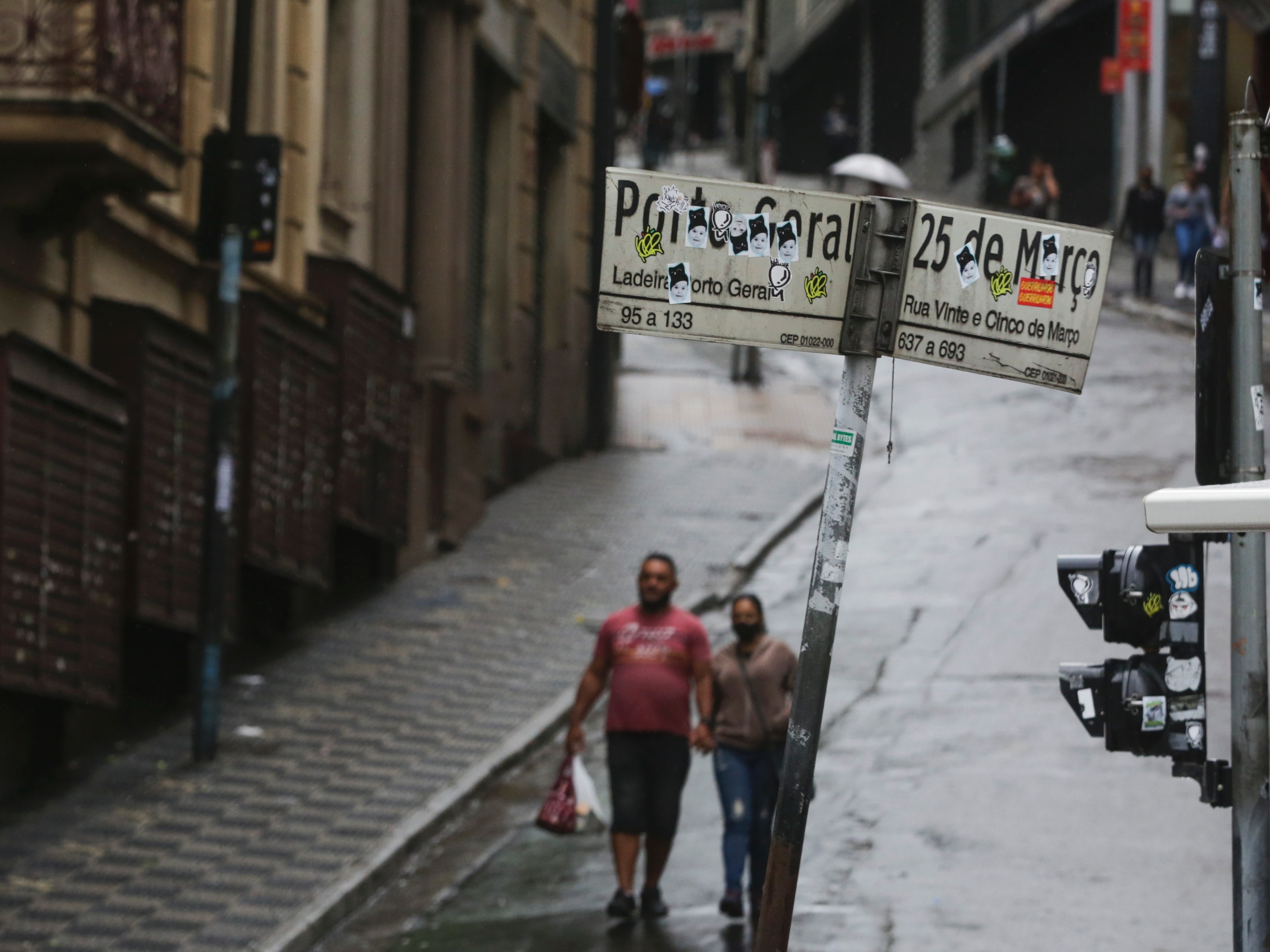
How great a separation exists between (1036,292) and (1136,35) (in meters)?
34.5

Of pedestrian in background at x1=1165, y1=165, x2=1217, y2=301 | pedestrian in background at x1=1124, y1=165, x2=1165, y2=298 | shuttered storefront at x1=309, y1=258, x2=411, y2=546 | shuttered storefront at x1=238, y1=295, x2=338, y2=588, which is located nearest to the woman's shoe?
shuttered storefront at x1=238, y1=295, x2=338, y2=588

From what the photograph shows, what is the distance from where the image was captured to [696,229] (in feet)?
19.1

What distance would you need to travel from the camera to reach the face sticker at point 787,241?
19.2 feet

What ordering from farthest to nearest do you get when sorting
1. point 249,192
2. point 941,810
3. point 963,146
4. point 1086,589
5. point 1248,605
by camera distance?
1. point 963,146
2. point 249,192
3. point 941,810
4. point 1086,589
5. point 1248,605

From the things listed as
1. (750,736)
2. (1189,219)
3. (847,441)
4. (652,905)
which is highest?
(1189,219)

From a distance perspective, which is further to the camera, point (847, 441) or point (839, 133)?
point (839, 133)

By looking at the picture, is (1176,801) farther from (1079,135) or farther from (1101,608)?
(1079,135)

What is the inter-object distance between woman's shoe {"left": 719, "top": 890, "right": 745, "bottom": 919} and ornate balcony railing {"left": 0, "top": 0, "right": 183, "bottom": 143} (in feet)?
19.5

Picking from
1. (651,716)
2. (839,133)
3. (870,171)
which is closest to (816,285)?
(651,716)

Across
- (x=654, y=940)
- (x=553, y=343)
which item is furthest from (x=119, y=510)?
(x=553, y=343)

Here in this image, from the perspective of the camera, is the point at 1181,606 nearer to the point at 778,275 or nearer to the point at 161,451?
the point at 778,275

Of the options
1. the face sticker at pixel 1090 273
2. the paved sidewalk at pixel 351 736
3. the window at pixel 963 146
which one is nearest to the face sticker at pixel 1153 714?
the face sticker at pixel 1090 273

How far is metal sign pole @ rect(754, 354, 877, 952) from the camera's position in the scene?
5785 mm

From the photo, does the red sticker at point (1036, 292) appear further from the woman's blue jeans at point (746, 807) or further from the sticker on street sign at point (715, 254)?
the woman's blue jeans at point (746, 807)
